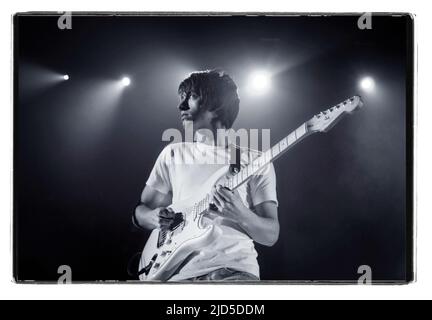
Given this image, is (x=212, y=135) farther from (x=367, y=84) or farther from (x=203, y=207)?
(x=367, y=84)

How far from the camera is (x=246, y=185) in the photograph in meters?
2.67

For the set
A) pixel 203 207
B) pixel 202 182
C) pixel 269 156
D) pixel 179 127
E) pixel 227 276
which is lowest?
pixel 227 276

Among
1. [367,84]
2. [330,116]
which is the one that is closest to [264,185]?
[330,116]

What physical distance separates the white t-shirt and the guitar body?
3 cm

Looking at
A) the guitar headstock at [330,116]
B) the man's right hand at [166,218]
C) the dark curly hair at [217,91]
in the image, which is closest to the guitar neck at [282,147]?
the guitar headstock at [330,116]

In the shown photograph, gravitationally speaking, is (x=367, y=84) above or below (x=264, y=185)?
above

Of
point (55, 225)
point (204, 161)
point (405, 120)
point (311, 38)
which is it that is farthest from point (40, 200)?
point (405, 120)

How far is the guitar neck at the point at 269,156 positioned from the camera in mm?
2668

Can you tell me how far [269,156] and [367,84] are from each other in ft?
1.78

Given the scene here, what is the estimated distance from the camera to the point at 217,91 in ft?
8.87

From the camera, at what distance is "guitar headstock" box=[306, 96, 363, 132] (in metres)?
2.67

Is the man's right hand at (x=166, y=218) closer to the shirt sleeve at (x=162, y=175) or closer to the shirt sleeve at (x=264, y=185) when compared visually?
the shirt sleeve at (x=162, y=175)

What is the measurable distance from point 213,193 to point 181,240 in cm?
25

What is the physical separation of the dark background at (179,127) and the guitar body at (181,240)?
0.07 metres
